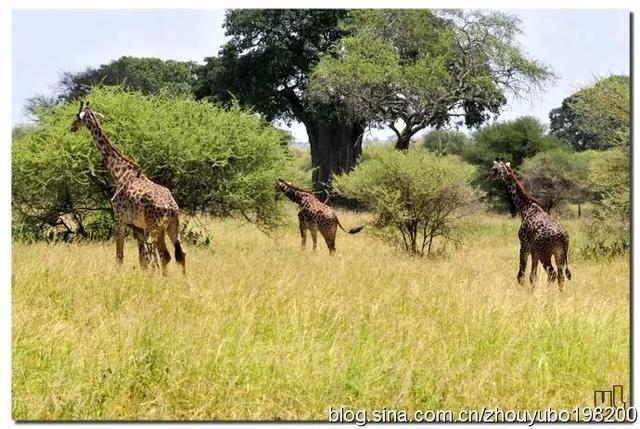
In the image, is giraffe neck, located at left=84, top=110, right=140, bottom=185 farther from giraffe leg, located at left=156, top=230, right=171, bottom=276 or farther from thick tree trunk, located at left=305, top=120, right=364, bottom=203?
→ thick tree trunk, located at left=305, top=120, right=364, bottom=203

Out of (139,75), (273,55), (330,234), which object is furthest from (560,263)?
(139,75)

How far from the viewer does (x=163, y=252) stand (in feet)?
27.3

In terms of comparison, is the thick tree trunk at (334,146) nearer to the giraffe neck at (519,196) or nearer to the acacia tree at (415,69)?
the acacia tree at (415,69)

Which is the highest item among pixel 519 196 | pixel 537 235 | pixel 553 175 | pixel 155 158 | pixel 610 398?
pixel 553 175

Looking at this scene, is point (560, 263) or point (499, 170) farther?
point (560, 263)

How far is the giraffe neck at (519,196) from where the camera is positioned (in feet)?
28.9

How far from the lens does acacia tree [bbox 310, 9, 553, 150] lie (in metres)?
24.5

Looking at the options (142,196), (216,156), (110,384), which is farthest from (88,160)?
(110,384)

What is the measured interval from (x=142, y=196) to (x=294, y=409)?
4.36 meters

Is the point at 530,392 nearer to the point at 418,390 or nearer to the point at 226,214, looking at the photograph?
the point at 418,390

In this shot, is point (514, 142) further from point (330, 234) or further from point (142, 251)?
point (142, 251)

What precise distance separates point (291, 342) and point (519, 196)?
4.17 meters

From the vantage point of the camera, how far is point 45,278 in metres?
7.62

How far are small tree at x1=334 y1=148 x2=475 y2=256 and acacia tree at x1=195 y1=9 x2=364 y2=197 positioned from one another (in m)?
10.6
